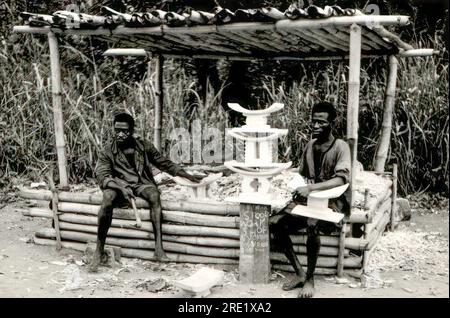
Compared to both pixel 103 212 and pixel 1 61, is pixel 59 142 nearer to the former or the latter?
pixel 103 212

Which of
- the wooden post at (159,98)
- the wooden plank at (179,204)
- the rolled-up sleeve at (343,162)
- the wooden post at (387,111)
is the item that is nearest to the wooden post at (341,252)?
the rolled-up sleeve at (343,162)

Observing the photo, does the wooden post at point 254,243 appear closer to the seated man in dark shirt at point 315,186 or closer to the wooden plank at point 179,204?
the seated man in dark shirt at point 315,186

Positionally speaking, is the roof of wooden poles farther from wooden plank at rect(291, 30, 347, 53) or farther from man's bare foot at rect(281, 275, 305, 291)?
man's bare foot at rect(281, 275, 305, 291)

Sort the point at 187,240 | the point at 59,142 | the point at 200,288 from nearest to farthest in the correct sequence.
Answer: the point at 200,288 → the point at 187,240 → the point at 59,142

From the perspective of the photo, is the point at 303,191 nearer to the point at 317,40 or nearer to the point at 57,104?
the point at 317,40

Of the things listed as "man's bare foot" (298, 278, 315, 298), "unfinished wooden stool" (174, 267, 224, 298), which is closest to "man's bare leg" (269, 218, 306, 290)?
"man's bare foot" (298, 278, 315, 298)

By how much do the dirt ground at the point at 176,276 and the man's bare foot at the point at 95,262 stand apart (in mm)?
61

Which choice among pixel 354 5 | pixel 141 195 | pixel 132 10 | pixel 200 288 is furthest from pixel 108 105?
pixel 200 288

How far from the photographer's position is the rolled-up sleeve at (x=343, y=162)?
4637 millimetres

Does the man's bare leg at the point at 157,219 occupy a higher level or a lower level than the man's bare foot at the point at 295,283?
higher

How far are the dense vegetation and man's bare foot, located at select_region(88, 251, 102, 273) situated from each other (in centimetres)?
303

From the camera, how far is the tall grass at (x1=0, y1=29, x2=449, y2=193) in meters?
7.89

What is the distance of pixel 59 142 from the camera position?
5934 mm

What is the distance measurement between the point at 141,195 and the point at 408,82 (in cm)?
464
